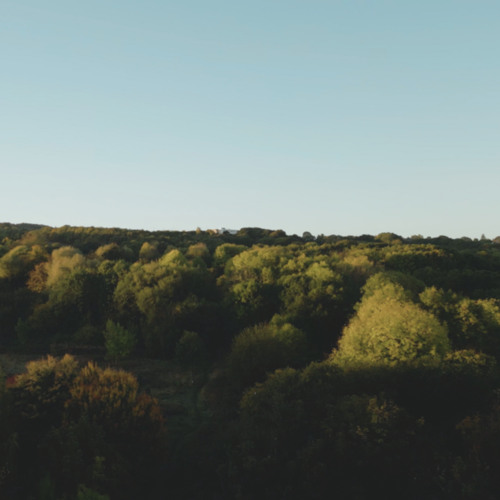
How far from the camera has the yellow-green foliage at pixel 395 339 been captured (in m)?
30.2

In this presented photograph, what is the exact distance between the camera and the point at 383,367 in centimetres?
2961

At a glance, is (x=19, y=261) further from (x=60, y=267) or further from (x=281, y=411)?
(x=281, y=411)

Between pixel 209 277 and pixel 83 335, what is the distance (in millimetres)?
22218

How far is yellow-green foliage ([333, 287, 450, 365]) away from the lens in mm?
30172

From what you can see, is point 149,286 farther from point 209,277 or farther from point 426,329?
point 426,329

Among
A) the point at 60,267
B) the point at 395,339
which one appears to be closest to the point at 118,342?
the point at 60,267

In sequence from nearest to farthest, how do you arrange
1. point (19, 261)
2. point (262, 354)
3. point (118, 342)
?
point (262, 354) < point (118, 342) < point (19, 261)

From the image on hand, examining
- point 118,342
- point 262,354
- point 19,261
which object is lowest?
point 118,342

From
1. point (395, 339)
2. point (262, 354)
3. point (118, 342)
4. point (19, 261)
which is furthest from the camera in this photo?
point (19, 261)

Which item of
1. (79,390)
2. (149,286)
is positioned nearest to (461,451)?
(79,390)

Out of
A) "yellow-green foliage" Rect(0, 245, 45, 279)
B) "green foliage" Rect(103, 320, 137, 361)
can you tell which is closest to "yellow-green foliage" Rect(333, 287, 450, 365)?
"green foliage" Rect(103, 320, 137, 361)

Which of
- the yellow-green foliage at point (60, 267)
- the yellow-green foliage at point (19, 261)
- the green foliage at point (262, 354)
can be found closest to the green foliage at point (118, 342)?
the green foliage at point (262, 354)

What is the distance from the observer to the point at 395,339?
3108 centimetres

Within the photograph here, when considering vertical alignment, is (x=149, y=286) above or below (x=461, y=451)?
above
